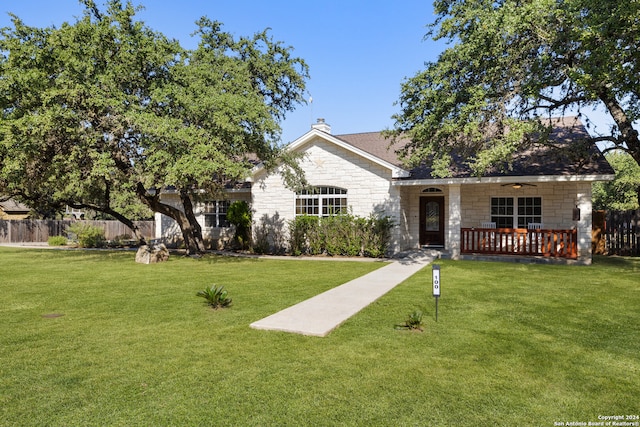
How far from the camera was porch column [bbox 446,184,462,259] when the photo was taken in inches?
612

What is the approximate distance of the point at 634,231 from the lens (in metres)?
16.3

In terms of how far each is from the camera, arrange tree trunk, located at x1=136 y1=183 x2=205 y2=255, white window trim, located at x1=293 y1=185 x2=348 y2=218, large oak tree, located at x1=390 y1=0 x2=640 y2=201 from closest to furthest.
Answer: large oak tree, located at x1=390 y1=0 x2=640 y2=201
tree trunk, located at x1=136 y1=183 x2=205 y2=255
white window trim, located at x1=293 y1=185 x2=348 y2=218

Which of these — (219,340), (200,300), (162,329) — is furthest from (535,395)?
(200,300)

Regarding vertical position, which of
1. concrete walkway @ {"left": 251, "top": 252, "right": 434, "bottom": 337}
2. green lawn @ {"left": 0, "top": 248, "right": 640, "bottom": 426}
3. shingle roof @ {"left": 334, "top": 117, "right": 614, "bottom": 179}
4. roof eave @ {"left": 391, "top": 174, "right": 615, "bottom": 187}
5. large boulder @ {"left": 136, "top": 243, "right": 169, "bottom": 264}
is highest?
shingle roof @ {"left": 334, "top": 117, "right": 614, "bottom": 179}

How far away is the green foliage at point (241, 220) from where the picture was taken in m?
18.9

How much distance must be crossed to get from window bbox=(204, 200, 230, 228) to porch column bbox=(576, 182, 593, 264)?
1519cm

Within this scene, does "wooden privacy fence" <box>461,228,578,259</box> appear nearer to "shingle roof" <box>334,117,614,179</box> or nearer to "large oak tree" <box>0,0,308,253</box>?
"shingle roof" <box>334,117,614,179</box>

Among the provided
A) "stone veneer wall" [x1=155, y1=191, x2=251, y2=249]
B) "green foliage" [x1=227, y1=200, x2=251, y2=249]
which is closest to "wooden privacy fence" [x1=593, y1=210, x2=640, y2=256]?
"green foliage" [x1=227, y1=200, x2=251, y2=249]

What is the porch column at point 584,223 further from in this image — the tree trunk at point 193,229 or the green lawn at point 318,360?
the tree trunk at point 193,229

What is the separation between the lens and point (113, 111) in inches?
505

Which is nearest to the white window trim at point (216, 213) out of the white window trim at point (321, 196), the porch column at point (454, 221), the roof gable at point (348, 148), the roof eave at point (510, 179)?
the white window trim at point (321, 196)

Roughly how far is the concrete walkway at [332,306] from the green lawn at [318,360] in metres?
0.26

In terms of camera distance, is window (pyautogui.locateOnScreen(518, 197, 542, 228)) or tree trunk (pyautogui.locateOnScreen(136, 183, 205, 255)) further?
tree trunk (pyautogui.locateOnScreen(136, 183, 205, 255))

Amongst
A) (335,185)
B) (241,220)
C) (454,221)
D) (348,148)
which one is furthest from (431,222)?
(241,220)
